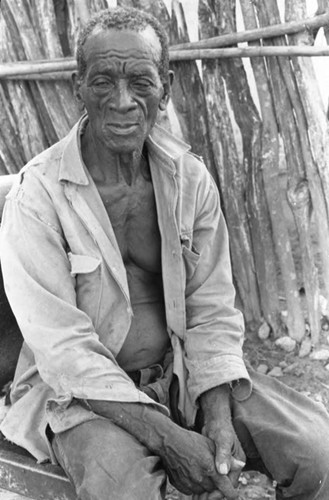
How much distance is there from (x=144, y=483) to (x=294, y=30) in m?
2.32

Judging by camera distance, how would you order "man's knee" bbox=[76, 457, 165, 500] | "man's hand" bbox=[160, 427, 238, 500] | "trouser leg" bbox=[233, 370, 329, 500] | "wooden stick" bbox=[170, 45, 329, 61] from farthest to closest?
"wooden stick" bbox=[170, 45, 329, 61] → "trouser leg" bbox=[233, 370, 329, 500] → "man's hand" bbox=[160, 427, 238, 500] → "man's knee" bbox=[76, 457, 165, 500]

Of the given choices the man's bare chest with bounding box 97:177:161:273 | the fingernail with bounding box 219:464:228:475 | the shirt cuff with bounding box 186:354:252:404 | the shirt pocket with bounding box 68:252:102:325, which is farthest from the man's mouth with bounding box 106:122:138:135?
the fingernail with bounding box 219:464:228:475

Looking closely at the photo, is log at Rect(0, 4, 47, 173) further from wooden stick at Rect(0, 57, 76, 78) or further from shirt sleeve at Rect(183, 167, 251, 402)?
shirt sleeve at Rect(183, 167, 251, 402)

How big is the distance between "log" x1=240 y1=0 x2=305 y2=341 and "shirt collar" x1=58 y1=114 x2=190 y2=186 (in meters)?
1.27

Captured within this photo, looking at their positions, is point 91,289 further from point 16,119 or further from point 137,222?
point 16,119

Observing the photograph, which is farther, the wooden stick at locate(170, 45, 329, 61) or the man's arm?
the wooden stick at locate(170, 45, 329, 61)

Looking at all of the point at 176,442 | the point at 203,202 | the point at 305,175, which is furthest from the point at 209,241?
the point at 305,175

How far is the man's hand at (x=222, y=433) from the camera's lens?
8.13ft

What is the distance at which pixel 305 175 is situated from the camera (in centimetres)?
411

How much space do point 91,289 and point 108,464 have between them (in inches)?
21.9

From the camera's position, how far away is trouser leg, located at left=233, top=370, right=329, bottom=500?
8.33ft

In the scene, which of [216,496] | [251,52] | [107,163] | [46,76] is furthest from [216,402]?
[46,76]

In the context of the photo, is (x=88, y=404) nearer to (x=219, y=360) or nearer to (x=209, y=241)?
(x=219, y=360)

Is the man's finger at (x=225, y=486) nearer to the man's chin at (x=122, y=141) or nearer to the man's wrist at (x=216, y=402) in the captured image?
the man's wrist at (x=216, y=402)
